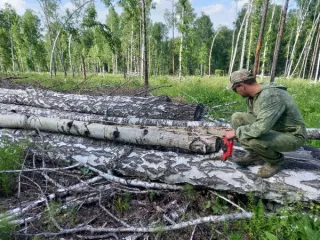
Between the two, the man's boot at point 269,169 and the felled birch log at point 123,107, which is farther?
the felled birch log at point 123,107

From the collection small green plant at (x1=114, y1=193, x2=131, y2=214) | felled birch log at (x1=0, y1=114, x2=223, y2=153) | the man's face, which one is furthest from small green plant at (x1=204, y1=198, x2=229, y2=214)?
the man's face

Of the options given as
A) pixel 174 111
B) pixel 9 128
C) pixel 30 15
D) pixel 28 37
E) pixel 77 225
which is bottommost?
pixel 77 225

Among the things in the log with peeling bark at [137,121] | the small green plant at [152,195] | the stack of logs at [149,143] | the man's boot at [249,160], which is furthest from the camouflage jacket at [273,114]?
the small green plant at [152,195]

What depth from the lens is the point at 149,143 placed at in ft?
11.4

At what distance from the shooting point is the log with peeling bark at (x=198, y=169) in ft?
8.33

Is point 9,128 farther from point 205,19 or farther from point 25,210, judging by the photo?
point 205,19

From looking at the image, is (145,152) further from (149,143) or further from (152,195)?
(152,195)

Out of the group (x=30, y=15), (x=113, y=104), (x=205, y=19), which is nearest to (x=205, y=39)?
(x=205, y=19)

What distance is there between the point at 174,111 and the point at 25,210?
2.96 m

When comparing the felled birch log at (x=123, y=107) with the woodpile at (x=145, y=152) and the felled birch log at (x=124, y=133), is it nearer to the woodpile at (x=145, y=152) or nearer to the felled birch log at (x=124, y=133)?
the woodpile at (x=145, y=152)

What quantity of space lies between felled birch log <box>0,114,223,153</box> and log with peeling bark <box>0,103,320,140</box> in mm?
416

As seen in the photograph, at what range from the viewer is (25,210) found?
106 inches

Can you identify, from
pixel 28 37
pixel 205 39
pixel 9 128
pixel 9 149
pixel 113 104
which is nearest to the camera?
pixel 9 149

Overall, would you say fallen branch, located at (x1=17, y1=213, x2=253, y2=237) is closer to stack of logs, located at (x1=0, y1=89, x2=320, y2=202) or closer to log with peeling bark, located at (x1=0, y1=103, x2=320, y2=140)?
stack of logs, located at (x1=0, y1=89, x2=320, y2=202)
